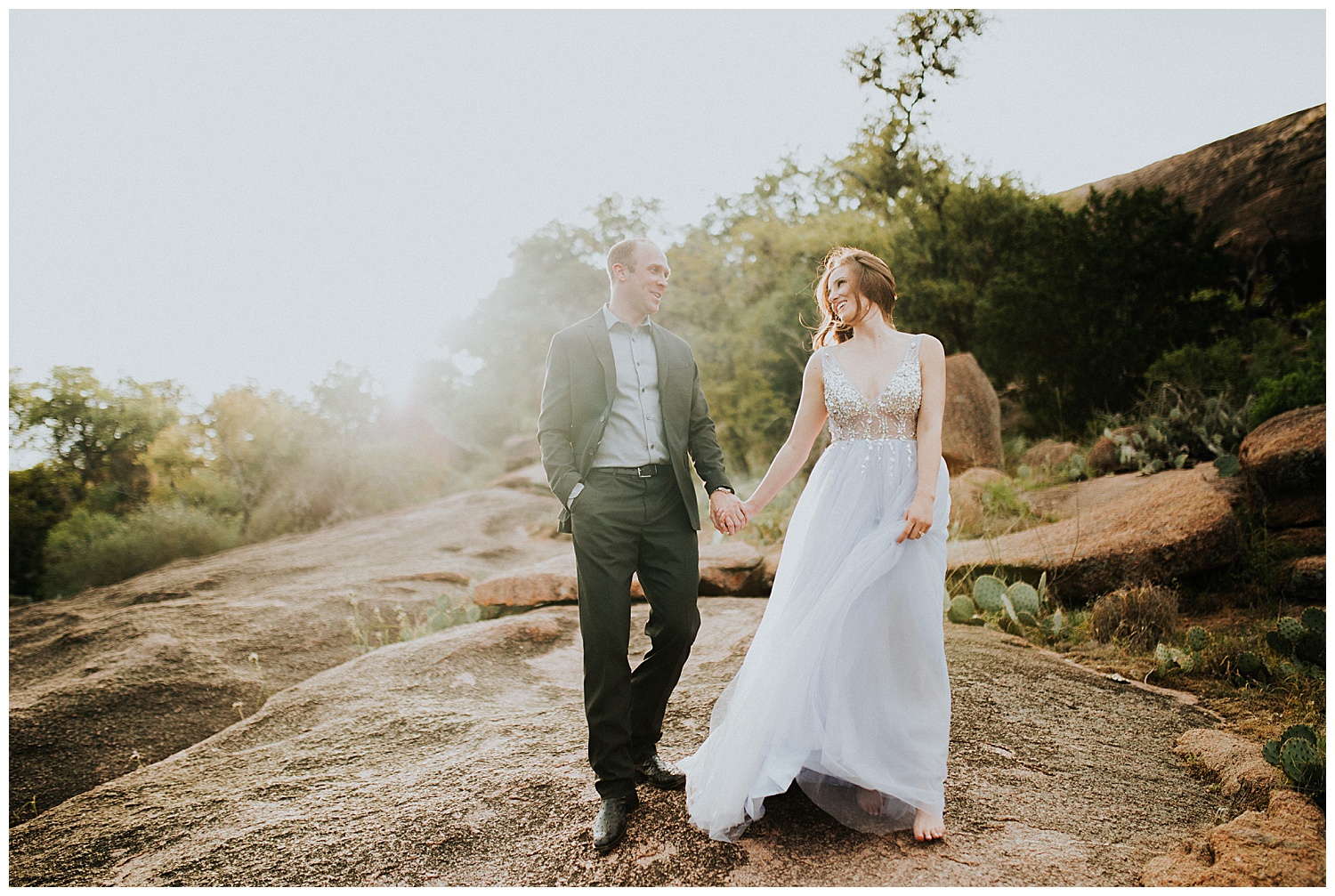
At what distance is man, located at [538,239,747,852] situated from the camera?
2.63m

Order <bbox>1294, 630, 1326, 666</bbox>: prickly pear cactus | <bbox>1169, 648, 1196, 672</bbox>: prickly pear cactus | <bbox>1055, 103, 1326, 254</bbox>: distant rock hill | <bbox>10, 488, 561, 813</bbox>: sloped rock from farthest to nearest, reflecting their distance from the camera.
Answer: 1. <bbox>1055, 103, 1326, 254</bbox>: distant rock hill
2. <bbox>10, 488, 561, 813</bbox>: sloped rock
3. <bbox>1169, 648, 1196, 672</bbox>: prickly pear cactus
4. <bbox>1294, 630, 1326, 666</bbox>: prickly pear cactus

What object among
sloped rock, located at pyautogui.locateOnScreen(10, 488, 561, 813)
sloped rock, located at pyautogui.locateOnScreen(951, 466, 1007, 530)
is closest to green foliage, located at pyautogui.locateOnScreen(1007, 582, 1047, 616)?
sloped rock, located at pyautogui.locateOnScreen(951, 466, 1007, 530)

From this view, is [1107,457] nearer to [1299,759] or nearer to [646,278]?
[1299,759]

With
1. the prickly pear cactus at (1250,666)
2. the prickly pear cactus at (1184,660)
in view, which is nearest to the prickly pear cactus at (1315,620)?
the prickly pear cactus at (1250,666)

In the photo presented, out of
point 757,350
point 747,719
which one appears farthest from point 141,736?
point 757,350

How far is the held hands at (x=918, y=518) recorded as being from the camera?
2.45m

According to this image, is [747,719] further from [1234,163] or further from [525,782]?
[1234,163]

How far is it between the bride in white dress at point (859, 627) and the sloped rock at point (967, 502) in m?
3.95

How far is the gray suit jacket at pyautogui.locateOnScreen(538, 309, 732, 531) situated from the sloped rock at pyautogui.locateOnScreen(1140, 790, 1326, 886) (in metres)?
1.81

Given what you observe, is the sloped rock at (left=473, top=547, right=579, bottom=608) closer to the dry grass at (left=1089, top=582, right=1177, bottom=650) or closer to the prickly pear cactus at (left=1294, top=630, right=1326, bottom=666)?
the dry grass at (left=1089, top=582, right=1177, bottom=650)

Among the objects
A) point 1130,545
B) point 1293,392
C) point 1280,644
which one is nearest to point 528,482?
point 1130,545

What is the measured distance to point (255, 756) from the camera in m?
3.59

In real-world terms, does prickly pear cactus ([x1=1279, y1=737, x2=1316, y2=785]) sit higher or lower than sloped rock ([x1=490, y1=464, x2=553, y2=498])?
lower

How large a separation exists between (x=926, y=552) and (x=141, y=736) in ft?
15.5
